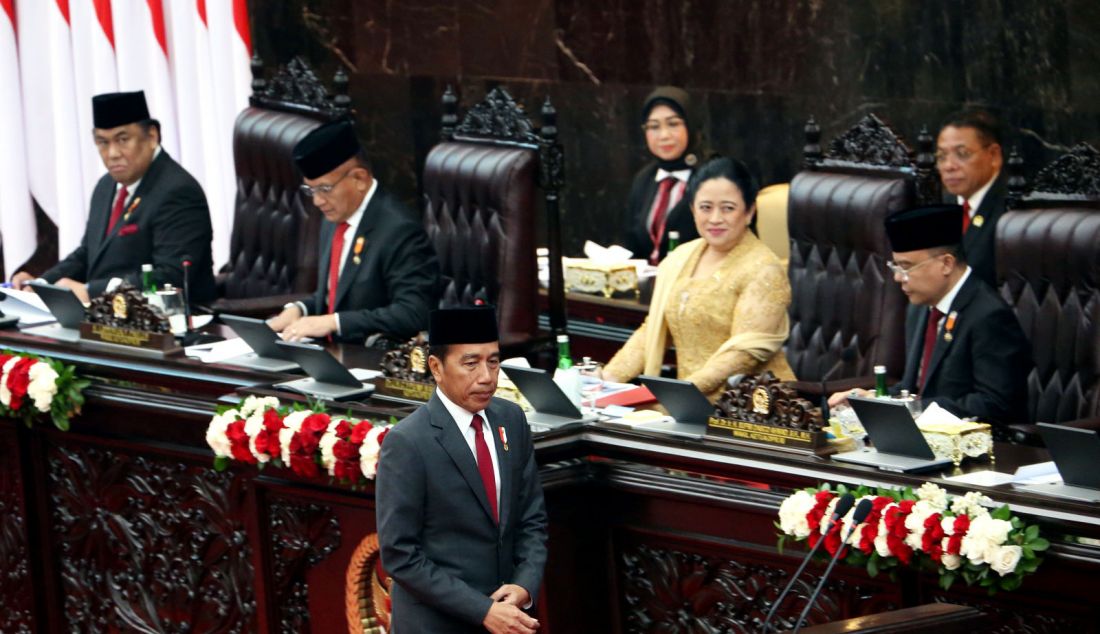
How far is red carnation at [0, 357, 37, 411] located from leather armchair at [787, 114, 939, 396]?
2.17 metres

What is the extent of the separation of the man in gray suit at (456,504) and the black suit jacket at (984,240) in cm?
225

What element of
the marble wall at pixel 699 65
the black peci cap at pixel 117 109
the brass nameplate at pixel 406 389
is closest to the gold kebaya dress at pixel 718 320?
the brass nameplate at pixel 406 389

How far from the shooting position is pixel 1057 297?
4602mm

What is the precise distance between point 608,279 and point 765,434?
8.90ft

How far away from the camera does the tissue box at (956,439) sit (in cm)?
352

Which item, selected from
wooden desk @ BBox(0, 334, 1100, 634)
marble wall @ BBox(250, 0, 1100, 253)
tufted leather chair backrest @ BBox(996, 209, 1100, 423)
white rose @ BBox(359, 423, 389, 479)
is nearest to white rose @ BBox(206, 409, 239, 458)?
wooden desk @ BBox(0, 334, 1100, 634)

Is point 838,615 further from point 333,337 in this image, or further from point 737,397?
point 333,337

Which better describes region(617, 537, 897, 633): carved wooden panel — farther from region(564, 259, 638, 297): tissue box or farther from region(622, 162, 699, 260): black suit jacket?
region(622, 162, 699, 260): black suit jacket

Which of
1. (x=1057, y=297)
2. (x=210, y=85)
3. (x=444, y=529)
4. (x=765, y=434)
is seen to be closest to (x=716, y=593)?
(x=765, y=434)

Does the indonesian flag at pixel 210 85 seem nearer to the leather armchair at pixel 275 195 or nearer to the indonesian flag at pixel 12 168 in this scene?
the indonesian flag at pixel 12 168

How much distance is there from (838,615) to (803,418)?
41cm

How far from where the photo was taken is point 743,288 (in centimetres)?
472

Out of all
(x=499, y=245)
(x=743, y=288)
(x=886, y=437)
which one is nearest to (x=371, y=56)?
(x=499, y=245)

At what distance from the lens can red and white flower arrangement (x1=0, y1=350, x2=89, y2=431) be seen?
4.95m
